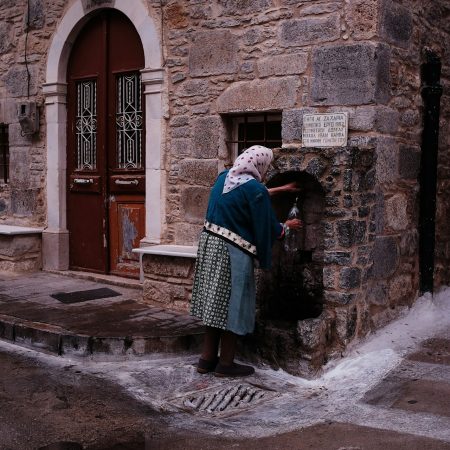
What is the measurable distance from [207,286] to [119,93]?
3.51m

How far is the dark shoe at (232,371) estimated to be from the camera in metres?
4.83

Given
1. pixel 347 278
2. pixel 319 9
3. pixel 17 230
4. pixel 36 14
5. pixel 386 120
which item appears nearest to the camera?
pixel 347 278

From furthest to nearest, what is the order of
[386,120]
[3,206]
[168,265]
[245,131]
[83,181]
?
[3,206] < [83,181] < [245,131] < [168,265] < [386,120]

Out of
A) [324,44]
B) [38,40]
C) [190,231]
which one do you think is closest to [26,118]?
[38,40]

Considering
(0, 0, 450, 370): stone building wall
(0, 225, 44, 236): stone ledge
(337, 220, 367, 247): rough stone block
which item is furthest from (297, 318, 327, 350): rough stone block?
(0, 225, 44, 236): stone ledge

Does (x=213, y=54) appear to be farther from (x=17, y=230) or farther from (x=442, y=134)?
(x=17, y=230)

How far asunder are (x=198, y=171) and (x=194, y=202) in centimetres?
31

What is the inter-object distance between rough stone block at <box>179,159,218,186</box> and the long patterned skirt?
1.88m

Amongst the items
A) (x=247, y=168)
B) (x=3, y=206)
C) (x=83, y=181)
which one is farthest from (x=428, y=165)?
(x=3, y=206)

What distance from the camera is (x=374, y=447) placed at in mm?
3650

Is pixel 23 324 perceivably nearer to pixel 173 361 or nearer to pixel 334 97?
pixel 173 361

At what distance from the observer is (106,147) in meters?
7.62

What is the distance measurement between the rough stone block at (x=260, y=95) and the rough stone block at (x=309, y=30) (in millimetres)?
333

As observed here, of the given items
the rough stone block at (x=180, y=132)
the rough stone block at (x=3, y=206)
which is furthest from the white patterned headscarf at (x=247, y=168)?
the rough stone block at (x=3, y=206)
